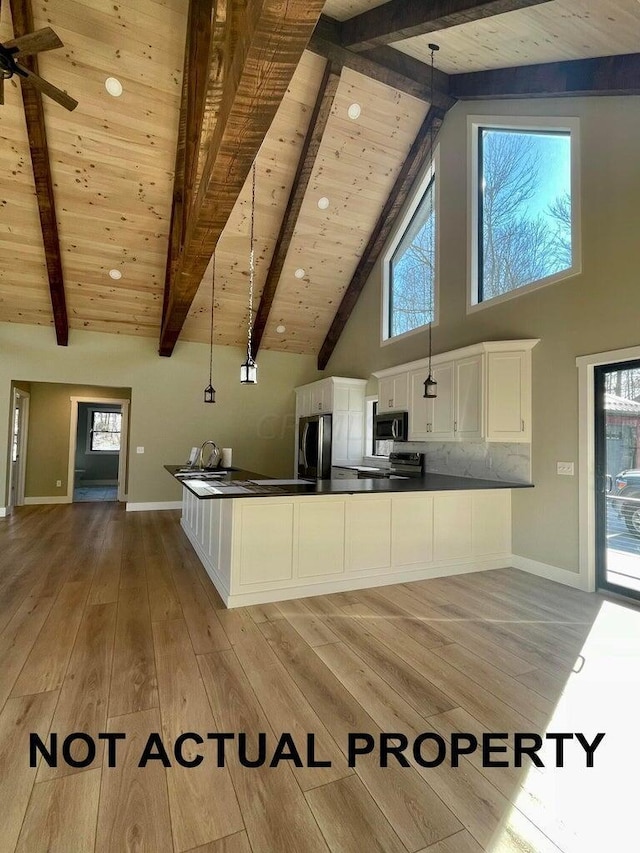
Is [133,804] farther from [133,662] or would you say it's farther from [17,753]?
[133,662]

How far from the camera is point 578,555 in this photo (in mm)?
3490

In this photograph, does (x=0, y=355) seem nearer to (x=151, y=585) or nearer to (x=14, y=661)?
(x=151, y=585)

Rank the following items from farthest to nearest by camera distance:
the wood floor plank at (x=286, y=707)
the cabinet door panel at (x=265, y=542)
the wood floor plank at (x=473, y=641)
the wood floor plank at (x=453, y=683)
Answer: the cabinet door panel at (x=265, y=542) → the wood floor plank at (x=473, y=641) → the wood floor plank at (x=453, y=683) → the wood floor plank at (x=286, y=707)

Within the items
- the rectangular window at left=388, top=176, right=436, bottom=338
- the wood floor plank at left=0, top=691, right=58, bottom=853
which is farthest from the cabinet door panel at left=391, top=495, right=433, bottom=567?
the rectangular window at left=388, top=176, right=436, bottom=338

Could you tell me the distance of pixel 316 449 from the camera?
659 centimetres

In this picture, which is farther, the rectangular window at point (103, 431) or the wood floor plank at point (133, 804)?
the rectangular window at point (103, 431)

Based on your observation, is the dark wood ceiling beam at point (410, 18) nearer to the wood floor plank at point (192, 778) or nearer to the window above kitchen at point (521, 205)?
the window above kitchen at point (521, 205)

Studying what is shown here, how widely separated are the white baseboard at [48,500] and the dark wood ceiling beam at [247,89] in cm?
622

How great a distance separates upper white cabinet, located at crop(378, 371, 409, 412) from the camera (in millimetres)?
5203

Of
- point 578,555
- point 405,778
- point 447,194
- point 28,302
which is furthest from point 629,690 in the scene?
point 28,302

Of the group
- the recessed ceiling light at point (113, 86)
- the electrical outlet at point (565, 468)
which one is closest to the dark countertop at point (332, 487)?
the electrical outlet at point (565, 468)

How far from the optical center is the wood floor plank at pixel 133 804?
4.01ft

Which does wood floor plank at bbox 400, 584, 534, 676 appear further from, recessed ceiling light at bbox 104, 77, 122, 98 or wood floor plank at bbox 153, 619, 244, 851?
recessed ceiling light at bbox 104, 77, 122, 98

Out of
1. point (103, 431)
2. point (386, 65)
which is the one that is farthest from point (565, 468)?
point (103, 431)
